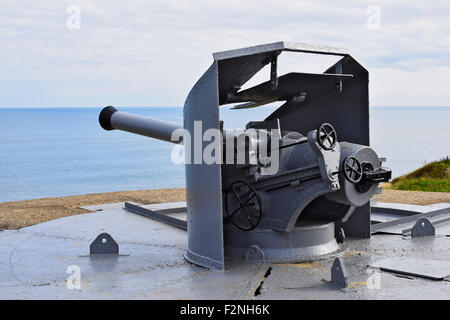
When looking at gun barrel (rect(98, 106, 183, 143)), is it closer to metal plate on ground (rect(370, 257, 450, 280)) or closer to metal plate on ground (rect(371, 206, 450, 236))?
metal plate on ground (rect(371, 206, 450, 236))

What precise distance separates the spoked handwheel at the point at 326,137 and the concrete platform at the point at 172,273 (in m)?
1.00

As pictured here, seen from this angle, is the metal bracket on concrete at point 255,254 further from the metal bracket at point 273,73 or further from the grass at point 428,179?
the grass at point 428,179

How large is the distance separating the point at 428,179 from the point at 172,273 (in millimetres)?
10775

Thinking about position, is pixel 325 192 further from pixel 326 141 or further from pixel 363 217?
pixel 363 217

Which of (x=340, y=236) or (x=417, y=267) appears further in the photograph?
(x=340, y=236)

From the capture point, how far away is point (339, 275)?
4.78m

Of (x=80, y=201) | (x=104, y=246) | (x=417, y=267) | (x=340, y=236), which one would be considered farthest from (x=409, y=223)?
(x=80, y=201)

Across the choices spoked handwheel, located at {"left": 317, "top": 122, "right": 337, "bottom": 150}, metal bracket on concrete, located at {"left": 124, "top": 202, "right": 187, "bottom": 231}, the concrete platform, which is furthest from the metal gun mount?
metal bracket on concrete, located at {"left": 124, "top": 202, "right": 187, "bottom": 231}

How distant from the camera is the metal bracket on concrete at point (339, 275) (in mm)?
4730

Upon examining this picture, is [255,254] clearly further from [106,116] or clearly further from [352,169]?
[106,116]

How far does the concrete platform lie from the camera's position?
4.68 meters

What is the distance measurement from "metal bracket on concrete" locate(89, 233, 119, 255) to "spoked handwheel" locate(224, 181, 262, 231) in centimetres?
107

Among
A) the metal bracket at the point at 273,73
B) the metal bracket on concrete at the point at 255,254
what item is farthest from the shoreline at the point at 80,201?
the metal bracket at the point at 273,73

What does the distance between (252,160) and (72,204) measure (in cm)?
615
